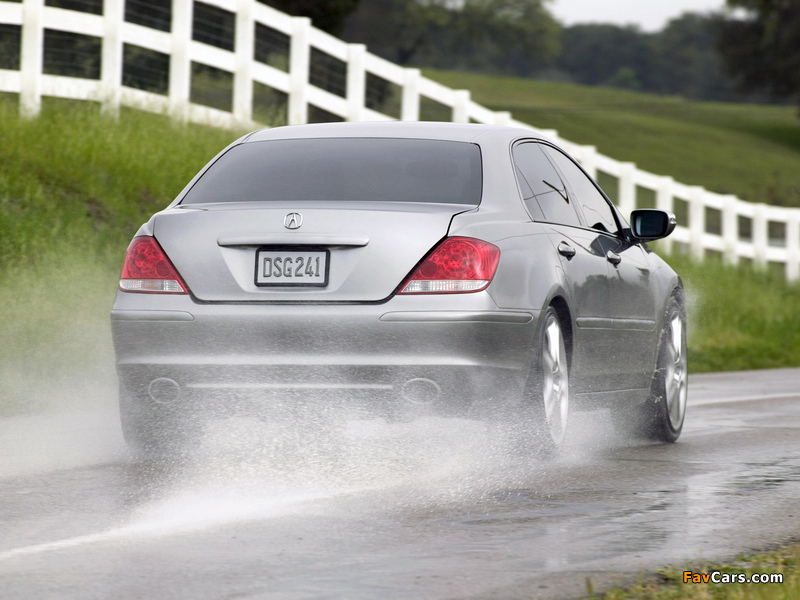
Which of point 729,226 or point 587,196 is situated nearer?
point 587,196

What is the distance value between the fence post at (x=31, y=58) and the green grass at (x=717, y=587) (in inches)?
476

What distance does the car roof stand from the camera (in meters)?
7.61

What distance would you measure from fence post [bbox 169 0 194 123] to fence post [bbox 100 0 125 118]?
2.59 feet

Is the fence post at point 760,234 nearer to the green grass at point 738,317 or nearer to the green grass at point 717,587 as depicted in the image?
the green grass at point 738,317

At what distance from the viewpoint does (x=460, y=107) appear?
20703mm

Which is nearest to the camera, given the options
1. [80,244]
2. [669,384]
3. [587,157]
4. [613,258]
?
[613,258]

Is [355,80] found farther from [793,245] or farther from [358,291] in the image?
[358,291]

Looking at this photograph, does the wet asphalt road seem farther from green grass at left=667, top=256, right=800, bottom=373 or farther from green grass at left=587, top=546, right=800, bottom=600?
green grass at left=667, top=256, right=800, bottom=373

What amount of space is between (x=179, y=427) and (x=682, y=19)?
524 ft

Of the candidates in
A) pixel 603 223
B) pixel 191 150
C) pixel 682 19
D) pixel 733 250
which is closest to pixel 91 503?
pixel 603 223

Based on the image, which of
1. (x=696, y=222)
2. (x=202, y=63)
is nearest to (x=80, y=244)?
(x=202, y=63)

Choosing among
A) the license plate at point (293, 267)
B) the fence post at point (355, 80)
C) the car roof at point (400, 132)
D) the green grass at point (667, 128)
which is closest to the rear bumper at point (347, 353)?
the license plate at point (293, 267)

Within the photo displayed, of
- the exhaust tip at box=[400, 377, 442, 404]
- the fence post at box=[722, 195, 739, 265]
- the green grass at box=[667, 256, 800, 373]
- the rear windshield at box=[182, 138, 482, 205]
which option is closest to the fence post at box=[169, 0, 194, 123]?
the green grass at box=[667, 256, 800, 373]

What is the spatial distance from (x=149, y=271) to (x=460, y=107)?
14172mm
